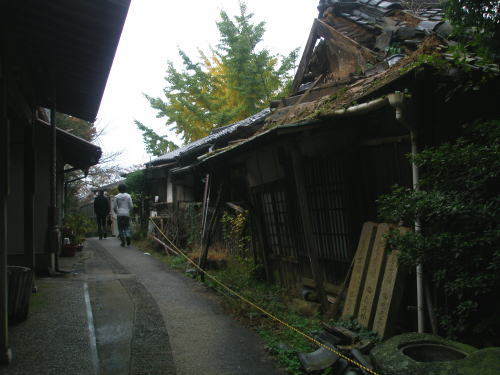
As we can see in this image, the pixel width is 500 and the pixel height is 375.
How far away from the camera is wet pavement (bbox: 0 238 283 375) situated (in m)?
4.55

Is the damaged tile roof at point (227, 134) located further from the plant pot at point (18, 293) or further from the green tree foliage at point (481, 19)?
the plant pot at point (18, 293)

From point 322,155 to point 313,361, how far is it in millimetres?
3204

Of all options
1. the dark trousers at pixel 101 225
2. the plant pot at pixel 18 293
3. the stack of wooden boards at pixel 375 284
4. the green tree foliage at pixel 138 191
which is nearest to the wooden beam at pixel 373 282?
the stack of wooden boards at pixel 375 284

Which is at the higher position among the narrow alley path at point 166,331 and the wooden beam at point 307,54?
the wooden beam at point 307,54

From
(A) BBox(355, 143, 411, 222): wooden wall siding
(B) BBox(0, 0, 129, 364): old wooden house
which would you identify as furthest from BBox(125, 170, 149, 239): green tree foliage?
(A) BBox(355, 143, 411, 222): wooden wall siding

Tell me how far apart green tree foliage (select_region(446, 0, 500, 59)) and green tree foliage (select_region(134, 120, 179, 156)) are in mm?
23520

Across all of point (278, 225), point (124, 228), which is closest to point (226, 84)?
point (124, 228)

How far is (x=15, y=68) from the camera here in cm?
613

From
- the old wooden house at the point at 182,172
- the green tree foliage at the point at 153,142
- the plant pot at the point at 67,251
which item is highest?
the green tree foliage at the point at 153,142

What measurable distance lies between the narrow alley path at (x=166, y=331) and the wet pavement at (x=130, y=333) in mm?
12

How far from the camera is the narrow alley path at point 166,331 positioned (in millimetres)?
4699

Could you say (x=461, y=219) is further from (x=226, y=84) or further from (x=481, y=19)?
(x=226, y=84)

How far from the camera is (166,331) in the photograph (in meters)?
5.89

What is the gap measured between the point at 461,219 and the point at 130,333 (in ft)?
14.4
